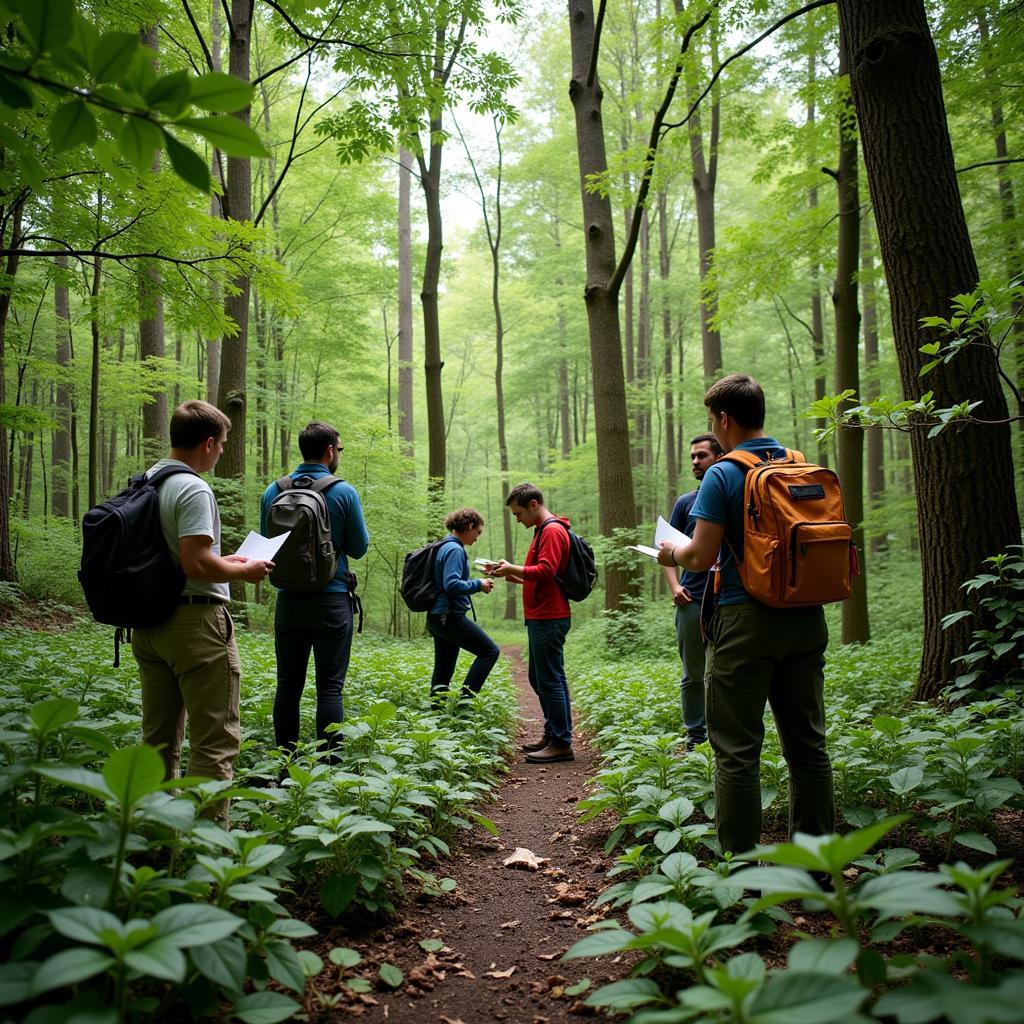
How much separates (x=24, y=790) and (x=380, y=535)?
11288mm

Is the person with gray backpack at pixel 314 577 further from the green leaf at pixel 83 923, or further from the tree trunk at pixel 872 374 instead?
the tree trunk at pixel 872 374

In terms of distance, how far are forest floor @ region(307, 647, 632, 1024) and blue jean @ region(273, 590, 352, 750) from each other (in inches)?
45.8

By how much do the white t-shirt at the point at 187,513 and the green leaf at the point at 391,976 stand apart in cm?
155

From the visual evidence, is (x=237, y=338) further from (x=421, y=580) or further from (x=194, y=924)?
(x=194, y=924)

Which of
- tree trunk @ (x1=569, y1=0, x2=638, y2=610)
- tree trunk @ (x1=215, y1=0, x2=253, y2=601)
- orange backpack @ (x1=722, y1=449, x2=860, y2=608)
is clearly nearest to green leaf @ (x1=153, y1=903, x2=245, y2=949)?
orange backpack @ (x1=722, y1=449, x2=860, y2=608)

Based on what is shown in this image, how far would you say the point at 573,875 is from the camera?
3170 millimetres

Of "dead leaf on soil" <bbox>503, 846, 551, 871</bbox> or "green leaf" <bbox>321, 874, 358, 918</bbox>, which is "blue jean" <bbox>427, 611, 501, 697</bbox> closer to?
"dead leaf on soil" <bbox>503, 846, 551, 871</bbox>

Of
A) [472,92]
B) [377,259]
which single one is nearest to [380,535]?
[472,92]

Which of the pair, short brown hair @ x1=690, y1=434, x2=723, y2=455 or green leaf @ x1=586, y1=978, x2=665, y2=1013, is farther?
short brown hair @ x1=690, y1=434, x2=723, y2=455

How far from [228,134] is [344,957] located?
2382 millimetres

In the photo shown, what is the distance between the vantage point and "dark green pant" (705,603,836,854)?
8.03 feet

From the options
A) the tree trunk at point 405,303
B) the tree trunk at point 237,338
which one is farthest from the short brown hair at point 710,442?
the tree trunk at point 405,303

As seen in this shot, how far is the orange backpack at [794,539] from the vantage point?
2.35 meters

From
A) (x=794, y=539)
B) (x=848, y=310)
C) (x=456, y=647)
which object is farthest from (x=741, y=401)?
(x=848, y=310)
